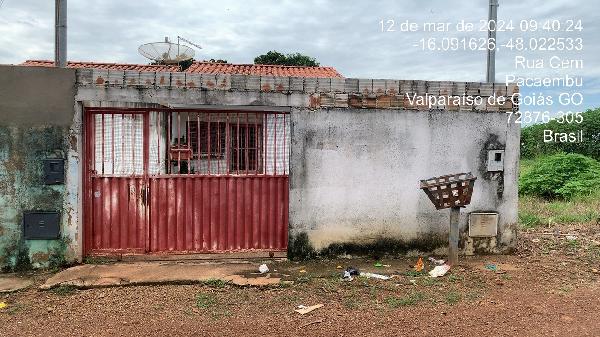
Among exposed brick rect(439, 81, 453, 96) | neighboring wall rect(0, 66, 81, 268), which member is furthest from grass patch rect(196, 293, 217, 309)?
exposed brick rect(439, 81, 453, 96)

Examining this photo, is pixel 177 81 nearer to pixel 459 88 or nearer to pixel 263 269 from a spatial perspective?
pixel 263 269

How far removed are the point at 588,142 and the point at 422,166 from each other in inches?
804

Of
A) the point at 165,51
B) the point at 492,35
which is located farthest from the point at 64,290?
the point at 492,35

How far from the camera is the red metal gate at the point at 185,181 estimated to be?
216 inches

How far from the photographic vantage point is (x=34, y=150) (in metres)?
5.12

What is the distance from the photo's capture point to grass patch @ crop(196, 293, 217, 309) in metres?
4.22

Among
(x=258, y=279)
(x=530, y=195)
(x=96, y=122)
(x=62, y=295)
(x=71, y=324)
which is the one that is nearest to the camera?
(x=71, y=324)

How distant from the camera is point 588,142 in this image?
22.0 metres

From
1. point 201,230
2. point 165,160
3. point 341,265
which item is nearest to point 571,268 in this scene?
point 341,265

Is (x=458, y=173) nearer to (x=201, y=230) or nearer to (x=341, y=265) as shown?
(x=341, y=265)

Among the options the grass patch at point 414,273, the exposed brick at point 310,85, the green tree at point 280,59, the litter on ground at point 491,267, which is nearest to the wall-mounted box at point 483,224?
the litter on ground at point 491,267

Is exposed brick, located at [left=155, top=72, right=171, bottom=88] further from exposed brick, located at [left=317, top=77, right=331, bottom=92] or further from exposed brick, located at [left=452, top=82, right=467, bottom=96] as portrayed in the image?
exposed brick, located at [left=452, top=82, right=467, bottom=96]

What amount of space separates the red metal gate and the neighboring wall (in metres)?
0.26

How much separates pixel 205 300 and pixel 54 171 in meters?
2.36
